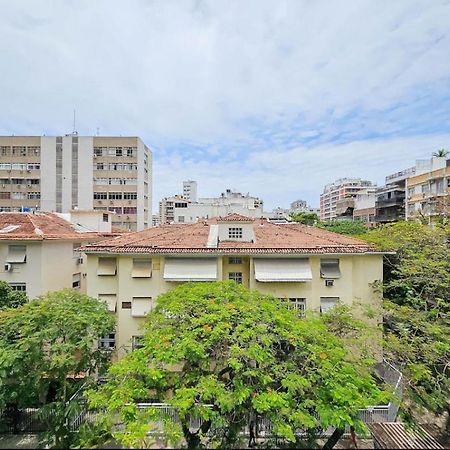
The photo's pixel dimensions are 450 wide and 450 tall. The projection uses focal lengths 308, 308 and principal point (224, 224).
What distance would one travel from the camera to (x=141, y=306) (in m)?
15.5

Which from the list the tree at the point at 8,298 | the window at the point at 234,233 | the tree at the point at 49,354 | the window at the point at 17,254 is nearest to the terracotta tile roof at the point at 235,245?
the window at the point at 234,233

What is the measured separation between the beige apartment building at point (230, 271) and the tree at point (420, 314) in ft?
5.59

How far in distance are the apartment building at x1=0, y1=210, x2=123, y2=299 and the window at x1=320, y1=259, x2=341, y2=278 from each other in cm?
1349

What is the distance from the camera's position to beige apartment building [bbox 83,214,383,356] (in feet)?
50.1

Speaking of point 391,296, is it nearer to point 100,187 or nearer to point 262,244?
point 262,244

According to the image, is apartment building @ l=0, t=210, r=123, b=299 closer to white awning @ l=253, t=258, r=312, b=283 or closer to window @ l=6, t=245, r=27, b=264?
window @ l=6, t=245, r=27, b=264

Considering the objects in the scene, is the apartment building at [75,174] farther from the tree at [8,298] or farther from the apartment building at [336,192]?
the apartment building at [336,192]

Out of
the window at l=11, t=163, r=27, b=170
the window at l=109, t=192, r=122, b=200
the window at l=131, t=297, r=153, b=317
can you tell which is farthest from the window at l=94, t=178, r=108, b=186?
the window at l=131, t=297, r=153, b=317

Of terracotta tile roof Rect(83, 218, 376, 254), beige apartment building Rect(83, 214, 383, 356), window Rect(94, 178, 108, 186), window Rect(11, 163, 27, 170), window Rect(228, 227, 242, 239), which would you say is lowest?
beige apartment building Rect(83, 214, 383, 356)

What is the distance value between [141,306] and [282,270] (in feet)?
23.9

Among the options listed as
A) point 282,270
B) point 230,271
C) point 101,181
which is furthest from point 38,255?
point 101,181

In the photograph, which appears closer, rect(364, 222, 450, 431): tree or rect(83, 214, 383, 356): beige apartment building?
rect(364, 222, 450, 431): tree

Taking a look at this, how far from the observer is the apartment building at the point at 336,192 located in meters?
118

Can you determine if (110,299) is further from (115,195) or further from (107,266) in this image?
(115,195)
